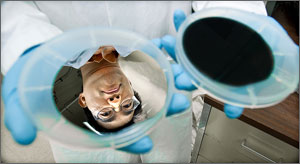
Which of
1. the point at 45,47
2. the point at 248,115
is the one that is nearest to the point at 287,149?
the point at 248,115

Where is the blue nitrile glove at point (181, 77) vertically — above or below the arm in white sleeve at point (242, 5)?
below

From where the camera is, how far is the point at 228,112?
68 centimetres

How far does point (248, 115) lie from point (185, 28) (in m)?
0.41

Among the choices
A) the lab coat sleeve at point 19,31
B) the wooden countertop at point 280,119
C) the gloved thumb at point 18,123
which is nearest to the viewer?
the gloved thumb at point 18,123

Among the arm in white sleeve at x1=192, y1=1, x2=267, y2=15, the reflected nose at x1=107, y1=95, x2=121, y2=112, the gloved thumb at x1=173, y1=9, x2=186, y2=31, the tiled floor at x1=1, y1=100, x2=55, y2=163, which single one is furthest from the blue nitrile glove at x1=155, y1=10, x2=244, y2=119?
the tiled floor at x1=1, y1=100, x2=55, y2=163

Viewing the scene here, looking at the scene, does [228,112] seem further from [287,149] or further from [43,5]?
[43,5]

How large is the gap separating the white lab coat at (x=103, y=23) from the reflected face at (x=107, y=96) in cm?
19

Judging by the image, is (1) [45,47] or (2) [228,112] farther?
(2) [228,112]

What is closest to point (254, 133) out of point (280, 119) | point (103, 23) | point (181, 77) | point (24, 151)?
point (280, 119)

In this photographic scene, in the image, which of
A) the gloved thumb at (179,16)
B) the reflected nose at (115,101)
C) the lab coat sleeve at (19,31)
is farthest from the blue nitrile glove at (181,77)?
the lab coat sleeve at (19,31)

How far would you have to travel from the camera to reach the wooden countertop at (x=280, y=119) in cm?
76

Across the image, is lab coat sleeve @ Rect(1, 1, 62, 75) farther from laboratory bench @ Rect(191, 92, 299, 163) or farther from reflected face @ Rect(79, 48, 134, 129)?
laboratory bench @ Rect(191, 92, 299, 163)

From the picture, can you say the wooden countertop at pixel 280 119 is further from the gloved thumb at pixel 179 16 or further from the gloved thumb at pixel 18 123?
the gloved thumb at pixel 18 123

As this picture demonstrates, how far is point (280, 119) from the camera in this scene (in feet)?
2.58
